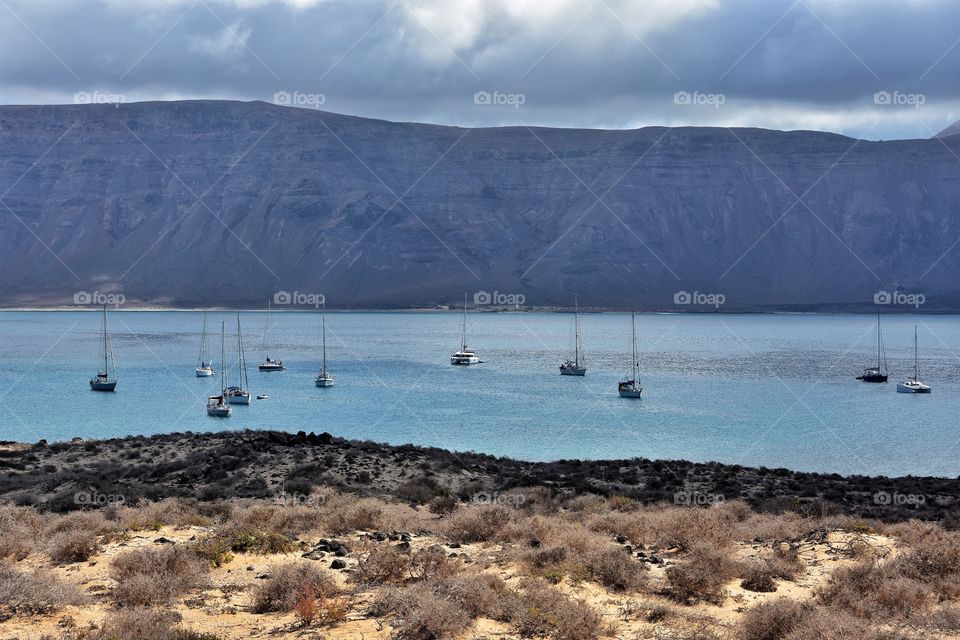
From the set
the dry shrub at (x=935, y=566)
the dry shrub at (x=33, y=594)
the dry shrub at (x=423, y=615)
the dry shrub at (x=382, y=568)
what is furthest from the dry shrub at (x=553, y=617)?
the dry shrub at (x=33, y=594)

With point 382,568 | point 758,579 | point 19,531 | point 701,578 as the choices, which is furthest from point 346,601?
point 19,531

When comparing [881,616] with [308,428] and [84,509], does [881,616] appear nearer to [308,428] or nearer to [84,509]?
[84,509]

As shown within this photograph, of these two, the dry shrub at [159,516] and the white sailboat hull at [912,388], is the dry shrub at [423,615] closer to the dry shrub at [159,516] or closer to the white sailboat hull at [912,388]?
the dry shrub at [159,516]

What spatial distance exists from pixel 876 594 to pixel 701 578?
2195 mm

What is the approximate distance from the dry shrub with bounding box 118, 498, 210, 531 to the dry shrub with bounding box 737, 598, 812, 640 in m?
10.0

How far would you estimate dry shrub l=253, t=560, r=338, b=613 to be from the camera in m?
11.8

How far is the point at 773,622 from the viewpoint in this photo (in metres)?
10.6

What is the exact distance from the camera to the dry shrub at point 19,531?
1411 cm

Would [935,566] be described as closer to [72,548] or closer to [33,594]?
[33,594]

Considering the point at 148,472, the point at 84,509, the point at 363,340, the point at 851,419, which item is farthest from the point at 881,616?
the point at 363,340

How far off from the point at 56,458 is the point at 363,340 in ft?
340

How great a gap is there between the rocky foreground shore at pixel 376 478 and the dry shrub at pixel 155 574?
7996 mm

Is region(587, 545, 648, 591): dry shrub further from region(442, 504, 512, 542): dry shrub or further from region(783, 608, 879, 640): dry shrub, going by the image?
region(442, 504, 512, 542): dry shrub

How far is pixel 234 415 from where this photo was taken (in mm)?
58844
